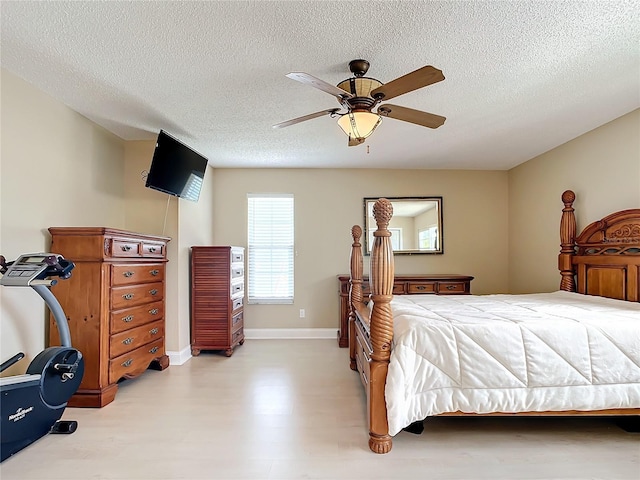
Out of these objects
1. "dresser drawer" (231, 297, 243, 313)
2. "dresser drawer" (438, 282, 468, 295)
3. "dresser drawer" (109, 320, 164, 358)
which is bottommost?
"dresser drawer" (109, 320, 164, 358)

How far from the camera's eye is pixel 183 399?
276 cm

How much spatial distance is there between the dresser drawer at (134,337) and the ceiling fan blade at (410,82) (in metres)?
2.70

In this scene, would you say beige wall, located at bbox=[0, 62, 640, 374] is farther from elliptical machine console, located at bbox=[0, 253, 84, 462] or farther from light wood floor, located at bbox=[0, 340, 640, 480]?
light wood floor, located at bbox=[0, 340, 640, 480]

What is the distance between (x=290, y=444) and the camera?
209 cm

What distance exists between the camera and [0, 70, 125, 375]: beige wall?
227cm

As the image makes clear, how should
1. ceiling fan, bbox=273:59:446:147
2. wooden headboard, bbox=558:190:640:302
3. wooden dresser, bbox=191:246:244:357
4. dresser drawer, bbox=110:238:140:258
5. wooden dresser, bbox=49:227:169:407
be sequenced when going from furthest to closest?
wooden dresser, bbox=191:246:244:357 < wooden headboard, bbox=558:190:640:302 < dresser drawer, bbox=110:238:140:258 < wooden dresser, bbox=49:227:169:407 < ceiling fan, bbox=273:59:446:147

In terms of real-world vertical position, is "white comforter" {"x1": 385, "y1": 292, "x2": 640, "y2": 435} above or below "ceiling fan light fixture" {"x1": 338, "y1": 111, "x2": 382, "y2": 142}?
below

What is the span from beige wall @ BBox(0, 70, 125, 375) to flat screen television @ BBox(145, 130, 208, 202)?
593 millimetres

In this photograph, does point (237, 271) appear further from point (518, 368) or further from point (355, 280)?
point (518, 368)

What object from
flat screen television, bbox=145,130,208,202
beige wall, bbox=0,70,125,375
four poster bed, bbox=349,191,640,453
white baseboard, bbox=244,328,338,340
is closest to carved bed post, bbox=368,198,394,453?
four poster bed, bbox=349,191,640,453

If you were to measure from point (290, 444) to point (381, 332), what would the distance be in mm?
899

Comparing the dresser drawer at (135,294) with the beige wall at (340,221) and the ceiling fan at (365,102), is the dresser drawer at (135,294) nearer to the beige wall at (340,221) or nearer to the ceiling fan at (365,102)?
the beige wall at (340,221)

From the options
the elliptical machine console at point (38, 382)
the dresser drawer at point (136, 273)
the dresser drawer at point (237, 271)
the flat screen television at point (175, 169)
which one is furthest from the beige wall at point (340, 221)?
the elliptical machine console at point (38, 382)

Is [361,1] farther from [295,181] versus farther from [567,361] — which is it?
[295,181]
